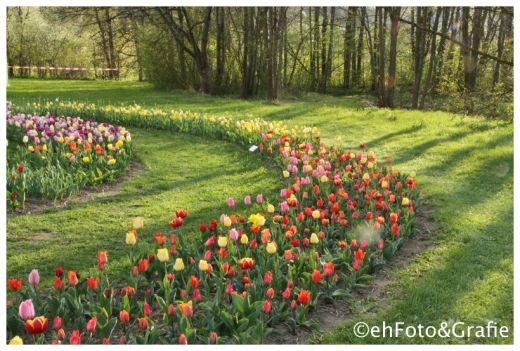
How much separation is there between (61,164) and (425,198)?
4.56 meters

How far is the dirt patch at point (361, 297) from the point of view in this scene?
3420 mm

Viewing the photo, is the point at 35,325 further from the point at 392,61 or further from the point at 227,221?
the point at 392,61

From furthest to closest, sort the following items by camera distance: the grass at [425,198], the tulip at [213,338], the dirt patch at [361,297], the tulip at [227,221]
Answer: the tulip at [227,221], the grass at [425,198], the dirt patch at [361,297], the tulip at [213,338]

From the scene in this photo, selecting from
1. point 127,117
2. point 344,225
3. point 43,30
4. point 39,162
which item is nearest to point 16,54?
point 43,30

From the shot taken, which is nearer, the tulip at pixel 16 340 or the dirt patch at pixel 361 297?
the tulip at pixel 16 340

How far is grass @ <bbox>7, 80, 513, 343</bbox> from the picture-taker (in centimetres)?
383

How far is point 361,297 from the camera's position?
395cm

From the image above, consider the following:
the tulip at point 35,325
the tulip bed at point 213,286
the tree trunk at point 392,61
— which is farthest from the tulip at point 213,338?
the tree trunk at point 392,61

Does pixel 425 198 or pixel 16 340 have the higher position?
pixel 16 340

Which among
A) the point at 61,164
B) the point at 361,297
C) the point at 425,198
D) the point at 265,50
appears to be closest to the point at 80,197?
the point at 61,164

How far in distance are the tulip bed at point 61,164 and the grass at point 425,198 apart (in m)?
0.36

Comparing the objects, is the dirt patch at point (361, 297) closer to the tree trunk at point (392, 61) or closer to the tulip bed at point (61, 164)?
the tulip bed at point (61, 164)

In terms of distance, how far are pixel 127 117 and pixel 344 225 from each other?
777cm

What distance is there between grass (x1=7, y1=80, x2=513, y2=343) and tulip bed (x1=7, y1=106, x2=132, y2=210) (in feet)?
1.17
